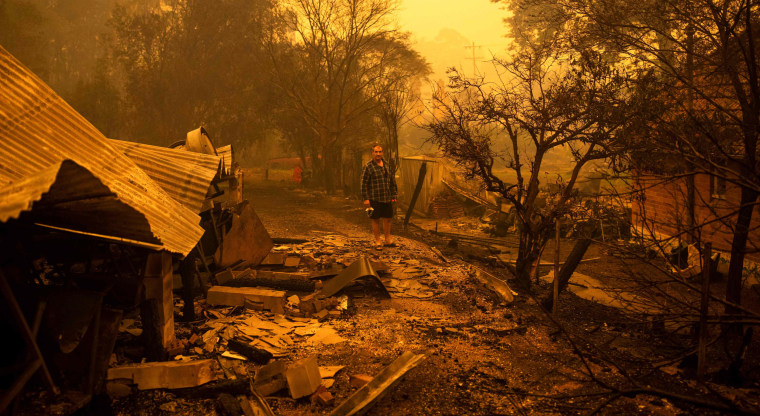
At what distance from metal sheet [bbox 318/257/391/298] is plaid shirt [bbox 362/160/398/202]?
282cm

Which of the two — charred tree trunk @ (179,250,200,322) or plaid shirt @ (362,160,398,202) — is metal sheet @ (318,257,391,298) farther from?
plaid shirt @ (362,160,398,202)

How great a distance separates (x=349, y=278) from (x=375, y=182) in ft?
10.7

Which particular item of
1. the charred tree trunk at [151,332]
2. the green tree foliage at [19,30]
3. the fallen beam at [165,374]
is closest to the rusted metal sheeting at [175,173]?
the charred tree trunk at [151,332]

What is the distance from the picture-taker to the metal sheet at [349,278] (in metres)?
6.98

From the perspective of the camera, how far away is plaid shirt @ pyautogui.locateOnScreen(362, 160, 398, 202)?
9852mm

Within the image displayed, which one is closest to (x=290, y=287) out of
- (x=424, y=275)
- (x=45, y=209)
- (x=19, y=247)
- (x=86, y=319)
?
(x=424, y=275)

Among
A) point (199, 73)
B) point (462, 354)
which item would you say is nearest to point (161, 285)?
point (462, 354)

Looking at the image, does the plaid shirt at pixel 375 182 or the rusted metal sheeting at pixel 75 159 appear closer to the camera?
the rusted metal sheeting at pixel 75 159

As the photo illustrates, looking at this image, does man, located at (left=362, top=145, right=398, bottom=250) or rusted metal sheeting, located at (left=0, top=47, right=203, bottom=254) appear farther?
man, located at (left=362, top=145, right=398, bottom=250)

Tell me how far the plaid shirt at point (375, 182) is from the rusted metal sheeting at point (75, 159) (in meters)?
5.82

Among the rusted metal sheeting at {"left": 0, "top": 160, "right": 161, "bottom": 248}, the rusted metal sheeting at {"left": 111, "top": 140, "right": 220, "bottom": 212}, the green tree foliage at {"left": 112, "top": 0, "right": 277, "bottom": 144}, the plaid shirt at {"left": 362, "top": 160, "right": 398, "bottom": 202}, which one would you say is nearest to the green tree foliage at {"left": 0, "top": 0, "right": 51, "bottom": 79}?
the green tree foliage at {"left": 112, "top": 0, "right": 277, "bottom": 144}

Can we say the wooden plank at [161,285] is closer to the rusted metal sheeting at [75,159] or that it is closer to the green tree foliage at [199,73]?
the rusted metal sheeting at [75,159]

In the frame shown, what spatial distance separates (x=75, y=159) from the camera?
2904 mm

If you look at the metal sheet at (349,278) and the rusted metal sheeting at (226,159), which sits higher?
the rusted metal sheeting at (226,159)
